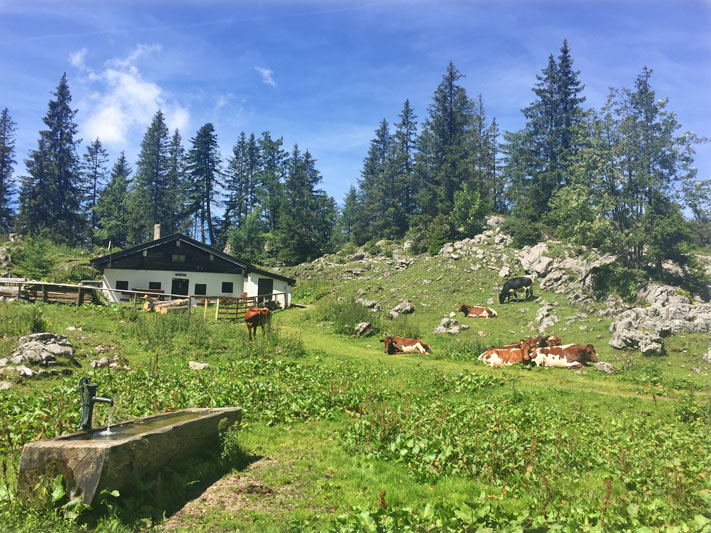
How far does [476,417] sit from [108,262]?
107 ft

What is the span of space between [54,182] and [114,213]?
9.54m

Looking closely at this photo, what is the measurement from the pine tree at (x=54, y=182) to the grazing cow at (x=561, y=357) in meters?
59.4

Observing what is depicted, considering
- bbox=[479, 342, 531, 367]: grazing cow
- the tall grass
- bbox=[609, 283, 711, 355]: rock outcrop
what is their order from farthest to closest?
bbox=[609, 283, 711, 355]: rock outcrop < bbox=[479, 342, 531, 367]: grazing cow < the tall grass

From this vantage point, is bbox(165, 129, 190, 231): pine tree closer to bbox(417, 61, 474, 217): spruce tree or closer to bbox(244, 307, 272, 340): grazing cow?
bbox(417, 61, 474, 217): spruce tree

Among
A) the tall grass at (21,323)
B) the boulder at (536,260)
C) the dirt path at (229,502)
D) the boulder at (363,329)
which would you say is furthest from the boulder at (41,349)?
the boulder at (536,260)

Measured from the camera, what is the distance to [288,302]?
3325 cm

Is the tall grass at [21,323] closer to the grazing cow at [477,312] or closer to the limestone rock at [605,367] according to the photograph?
the limestone rock at [605,367]

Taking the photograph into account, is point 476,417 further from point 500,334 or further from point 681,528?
point 500,334

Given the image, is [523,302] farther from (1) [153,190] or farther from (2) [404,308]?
(1) [153,190]

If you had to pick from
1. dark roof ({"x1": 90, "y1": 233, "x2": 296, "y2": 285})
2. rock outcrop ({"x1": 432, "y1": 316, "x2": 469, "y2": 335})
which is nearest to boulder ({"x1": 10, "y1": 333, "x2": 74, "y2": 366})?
rock outcrop ({"x1": 432, "y1": 316, "x2": 469, "y2": 335})

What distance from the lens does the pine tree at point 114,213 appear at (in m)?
63.2

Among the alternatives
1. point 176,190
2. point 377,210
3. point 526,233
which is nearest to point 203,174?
point 176,190

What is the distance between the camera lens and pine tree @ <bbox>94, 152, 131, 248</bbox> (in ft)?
207

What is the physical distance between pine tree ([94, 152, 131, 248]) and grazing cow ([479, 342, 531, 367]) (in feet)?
191
